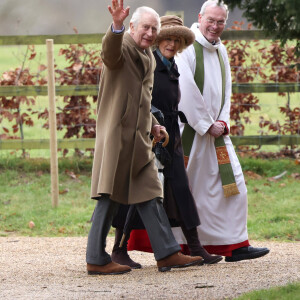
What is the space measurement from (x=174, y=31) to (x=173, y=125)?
640 millimetres

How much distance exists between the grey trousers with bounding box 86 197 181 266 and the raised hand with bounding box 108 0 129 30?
3.74ft

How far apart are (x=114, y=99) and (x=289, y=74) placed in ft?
16.7

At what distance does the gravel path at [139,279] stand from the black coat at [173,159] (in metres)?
0.38

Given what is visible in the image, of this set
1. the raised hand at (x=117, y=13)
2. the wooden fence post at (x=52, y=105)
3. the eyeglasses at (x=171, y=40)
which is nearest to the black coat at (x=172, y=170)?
the eyeglasses at (x=171, y=40)

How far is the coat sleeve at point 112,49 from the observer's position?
5176 mm

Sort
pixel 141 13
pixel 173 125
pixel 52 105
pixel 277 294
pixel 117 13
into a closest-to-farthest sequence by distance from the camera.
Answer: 1. pixel 277 294
2. pixel 117 13
3. pixel 141 13
4. pixel 173 125
5. pixel 52 105

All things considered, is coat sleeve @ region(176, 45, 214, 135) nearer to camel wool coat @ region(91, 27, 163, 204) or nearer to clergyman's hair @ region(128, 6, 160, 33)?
camel wool coat @ region(91, 27, 163, 204)

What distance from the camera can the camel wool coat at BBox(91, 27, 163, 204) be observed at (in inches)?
215

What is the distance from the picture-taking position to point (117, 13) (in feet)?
16.7

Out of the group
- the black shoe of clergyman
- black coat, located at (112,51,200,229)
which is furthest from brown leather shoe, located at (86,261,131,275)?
the black shoe of clergyman

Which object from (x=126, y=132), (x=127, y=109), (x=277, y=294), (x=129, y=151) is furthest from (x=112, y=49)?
(x=277, y=294)

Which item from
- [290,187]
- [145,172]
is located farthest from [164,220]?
[290,187]

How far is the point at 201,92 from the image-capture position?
6289 mm

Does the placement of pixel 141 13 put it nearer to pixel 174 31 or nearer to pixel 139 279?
pixel 174 31
